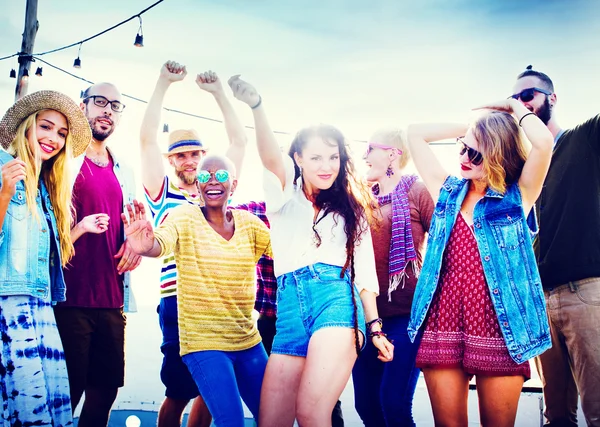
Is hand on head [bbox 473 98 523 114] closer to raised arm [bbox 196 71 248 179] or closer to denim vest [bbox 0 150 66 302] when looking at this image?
raised arm [bbox 196 71 248 179]

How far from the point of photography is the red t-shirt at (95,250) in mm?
3744

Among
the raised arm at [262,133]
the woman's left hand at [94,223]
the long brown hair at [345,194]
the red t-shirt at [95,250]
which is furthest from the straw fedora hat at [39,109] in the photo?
the long brown hair at [345,194]

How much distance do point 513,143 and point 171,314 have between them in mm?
2473

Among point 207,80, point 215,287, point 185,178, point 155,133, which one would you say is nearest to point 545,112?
point 207,80

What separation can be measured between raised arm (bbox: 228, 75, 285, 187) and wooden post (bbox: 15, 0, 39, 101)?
21.4ft

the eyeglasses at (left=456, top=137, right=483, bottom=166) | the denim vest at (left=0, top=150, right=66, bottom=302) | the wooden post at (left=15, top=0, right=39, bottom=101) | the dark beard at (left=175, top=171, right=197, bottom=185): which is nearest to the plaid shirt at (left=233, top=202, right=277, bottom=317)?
the dark beard at (left=175, top=171, right=197, bottom=185)

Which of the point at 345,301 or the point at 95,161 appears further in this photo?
the point at 95,161

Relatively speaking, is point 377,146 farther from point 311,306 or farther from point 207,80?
point 311,306

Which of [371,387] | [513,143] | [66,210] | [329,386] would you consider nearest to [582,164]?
[513,143]

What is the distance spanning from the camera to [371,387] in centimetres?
375

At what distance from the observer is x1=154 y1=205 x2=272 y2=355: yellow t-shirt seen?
3162 mm

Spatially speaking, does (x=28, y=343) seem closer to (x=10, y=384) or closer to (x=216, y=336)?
(x=10, y=384)

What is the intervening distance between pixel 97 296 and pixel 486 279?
2546mm

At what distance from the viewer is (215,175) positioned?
3.41 m
